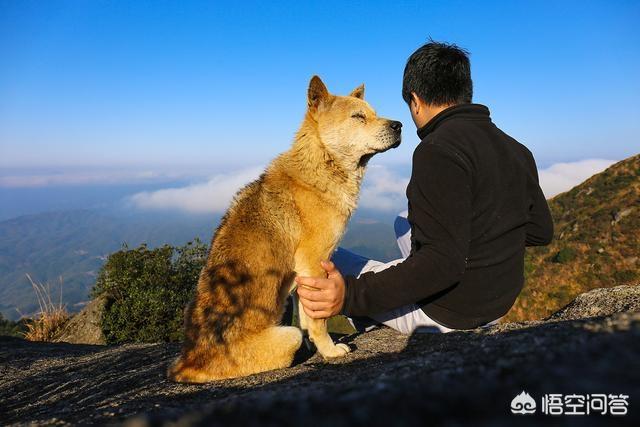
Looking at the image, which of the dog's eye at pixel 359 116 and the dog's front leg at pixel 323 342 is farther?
the dog's eye at pixel 359 116

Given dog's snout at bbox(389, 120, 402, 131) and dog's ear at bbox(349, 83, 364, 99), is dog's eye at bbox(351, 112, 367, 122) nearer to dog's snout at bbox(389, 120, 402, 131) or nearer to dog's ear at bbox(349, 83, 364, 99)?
dog's snout at bbox(389, 120, 402, 131)

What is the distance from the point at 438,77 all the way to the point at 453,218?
1875 mm

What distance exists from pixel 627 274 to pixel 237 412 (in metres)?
19.4

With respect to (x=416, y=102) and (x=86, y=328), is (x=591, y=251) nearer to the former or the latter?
(x=416, y=102)

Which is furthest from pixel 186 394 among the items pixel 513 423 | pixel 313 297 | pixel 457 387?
pixel 513 423

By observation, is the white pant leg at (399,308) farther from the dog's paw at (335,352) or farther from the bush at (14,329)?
the bush at (14,329)

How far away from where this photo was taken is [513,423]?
1.13 metres

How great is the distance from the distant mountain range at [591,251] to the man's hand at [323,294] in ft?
48.8

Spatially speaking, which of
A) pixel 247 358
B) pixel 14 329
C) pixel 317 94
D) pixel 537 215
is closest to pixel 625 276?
pixel 537 215

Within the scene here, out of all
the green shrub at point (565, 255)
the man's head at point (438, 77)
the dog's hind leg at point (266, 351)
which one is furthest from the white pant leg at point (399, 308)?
the green shrub at point (565, 255)

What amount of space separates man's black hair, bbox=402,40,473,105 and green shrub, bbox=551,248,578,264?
1798 cm

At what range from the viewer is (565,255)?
61.8 feet

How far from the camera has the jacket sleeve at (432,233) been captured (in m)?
3.49

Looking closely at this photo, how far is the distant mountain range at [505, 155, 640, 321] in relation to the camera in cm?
1658
